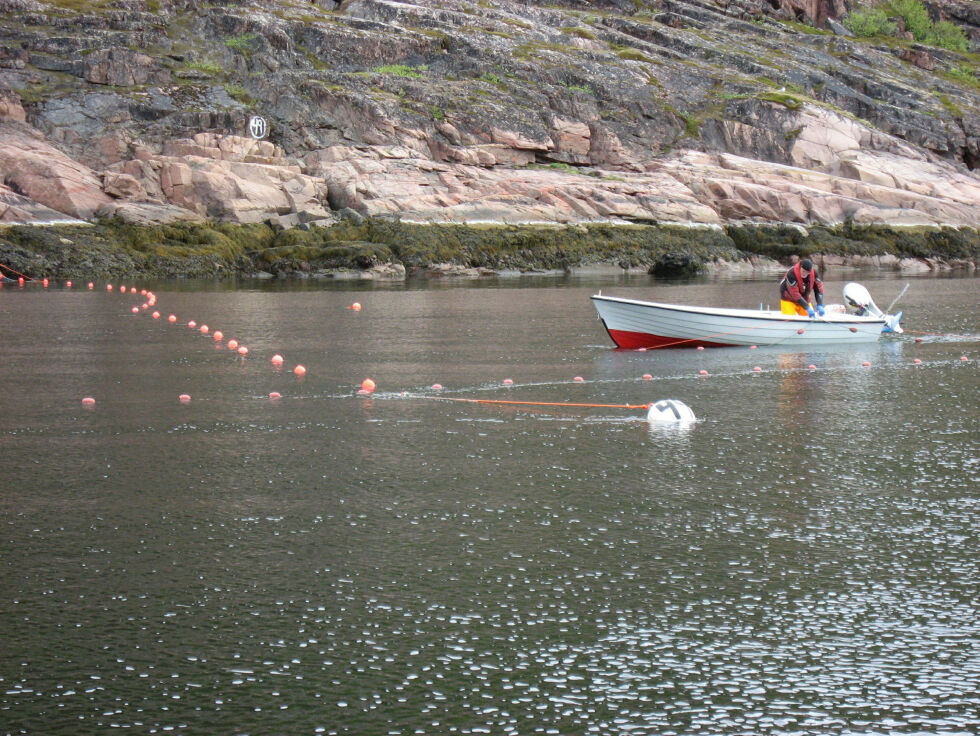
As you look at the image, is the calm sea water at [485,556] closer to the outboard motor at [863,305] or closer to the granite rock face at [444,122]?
the outboard motor at [863,305]

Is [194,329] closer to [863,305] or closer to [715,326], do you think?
[715,326]

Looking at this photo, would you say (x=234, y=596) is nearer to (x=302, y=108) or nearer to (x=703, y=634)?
(x=703, y=634)

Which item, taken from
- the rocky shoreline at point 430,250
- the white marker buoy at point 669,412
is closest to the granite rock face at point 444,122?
the rocky shoreline at point 430,250

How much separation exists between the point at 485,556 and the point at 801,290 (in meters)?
15.9

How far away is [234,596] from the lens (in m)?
7.52

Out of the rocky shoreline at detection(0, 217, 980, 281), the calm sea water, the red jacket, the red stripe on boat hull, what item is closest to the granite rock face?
the rocky shoreline at detection(0, 217, 980, 281)

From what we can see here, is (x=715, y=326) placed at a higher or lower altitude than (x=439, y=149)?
lower

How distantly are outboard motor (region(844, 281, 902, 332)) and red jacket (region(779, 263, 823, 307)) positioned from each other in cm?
119

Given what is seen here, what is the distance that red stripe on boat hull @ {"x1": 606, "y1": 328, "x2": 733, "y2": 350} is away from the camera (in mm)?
21578

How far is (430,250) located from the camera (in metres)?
47.8

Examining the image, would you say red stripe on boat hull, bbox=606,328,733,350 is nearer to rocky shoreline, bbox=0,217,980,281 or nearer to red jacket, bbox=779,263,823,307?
red jacket, bbox=779,263,823,307

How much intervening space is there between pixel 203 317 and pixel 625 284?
730 inches

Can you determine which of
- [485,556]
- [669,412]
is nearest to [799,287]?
[669,412]

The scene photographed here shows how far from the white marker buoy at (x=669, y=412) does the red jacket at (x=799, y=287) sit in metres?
9.59
